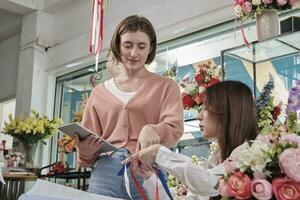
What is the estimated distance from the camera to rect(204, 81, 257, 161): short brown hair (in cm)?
152

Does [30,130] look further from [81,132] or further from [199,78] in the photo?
[81,132]

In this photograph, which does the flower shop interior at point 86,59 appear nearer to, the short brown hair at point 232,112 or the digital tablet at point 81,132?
the short brown hair at point 232,112

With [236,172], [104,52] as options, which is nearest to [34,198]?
[236,172]

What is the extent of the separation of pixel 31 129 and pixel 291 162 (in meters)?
3.88

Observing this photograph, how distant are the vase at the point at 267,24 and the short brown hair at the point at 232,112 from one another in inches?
42.4

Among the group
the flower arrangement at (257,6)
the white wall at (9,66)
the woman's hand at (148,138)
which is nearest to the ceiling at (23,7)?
the white wall at (9,66)

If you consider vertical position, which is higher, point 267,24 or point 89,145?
point 267,24

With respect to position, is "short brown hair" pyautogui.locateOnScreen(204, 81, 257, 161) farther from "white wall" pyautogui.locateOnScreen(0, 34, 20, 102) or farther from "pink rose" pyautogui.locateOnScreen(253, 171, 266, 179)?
"white wall" pyautogui.locateOnScreen(0, 34, 20, 102)

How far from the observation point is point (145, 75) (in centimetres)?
165

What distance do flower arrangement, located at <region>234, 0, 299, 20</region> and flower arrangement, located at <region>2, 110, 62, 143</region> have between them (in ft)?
7.94

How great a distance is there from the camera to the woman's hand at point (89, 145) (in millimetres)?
1496

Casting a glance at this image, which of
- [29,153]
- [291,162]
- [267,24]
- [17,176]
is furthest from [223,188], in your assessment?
[29,153]

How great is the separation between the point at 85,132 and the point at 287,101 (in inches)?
48.1

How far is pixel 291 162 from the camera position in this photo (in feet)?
3.12
